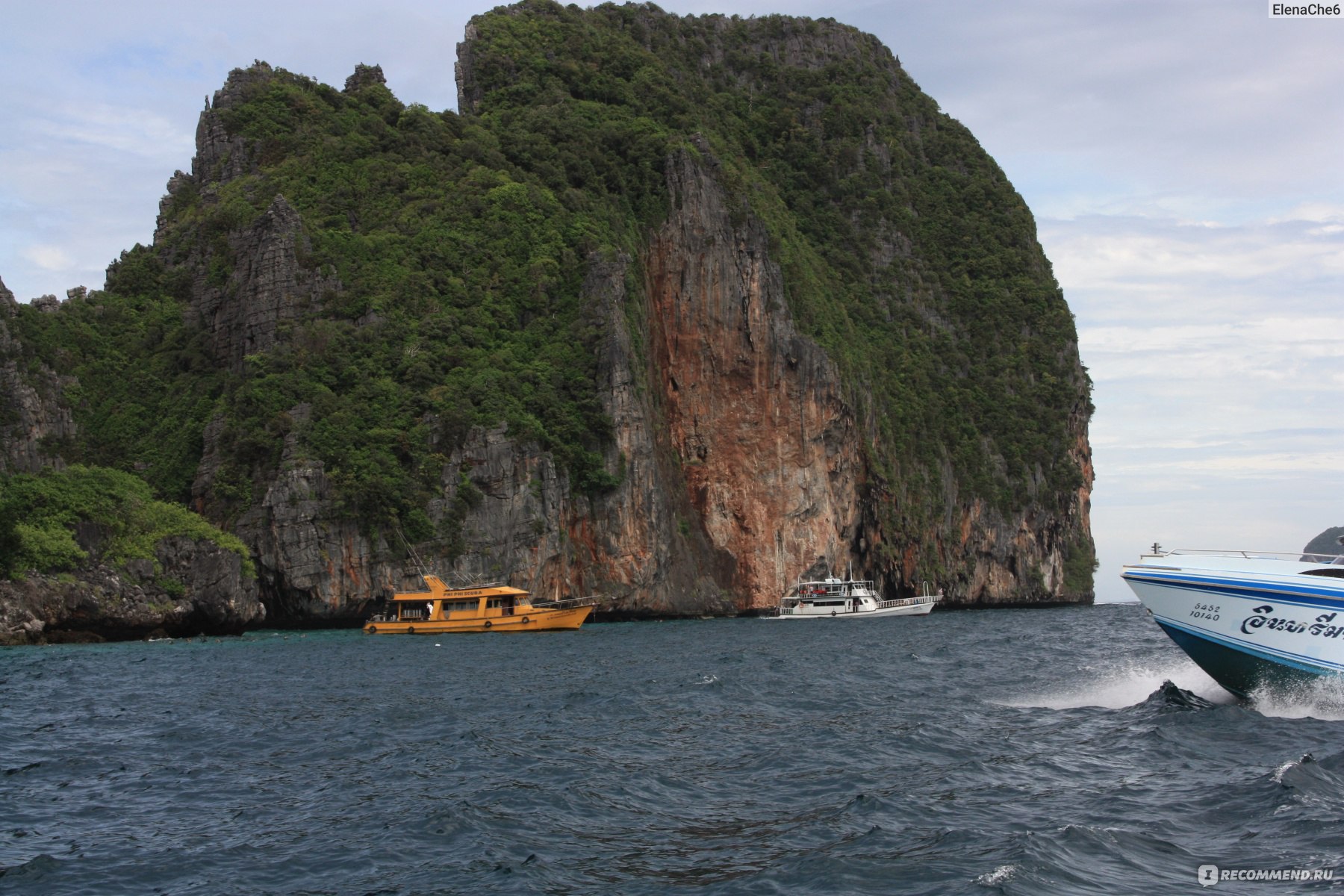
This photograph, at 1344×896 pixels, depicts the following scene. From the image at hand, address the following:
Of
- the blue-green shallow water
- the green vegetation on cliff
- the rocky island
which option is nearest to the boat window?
the blue-green shallow water

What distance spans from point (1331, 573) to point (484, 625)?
44.6m

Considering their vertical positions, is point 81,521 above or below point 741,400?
below

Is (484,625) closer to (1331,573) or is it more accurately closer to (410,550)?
(410,550)

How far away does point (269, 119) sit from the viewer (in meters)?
92.2

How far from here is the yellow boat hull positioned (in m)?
59.8

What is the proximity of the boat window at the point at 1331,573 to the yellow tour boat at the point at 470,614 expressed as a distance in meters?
42.9

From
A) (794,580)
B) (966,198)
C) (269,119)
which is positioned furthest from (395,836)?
(966,198)

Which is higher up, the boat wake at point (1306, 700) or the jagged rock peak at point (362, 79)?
the jagged rock peak at point (362, 79)

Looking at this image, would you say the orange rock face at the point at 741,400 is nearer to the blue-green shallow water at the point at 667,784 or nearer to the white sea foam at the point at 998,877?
the blue-green shallow water at the point at 667,784

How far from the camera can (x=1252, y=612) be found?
72.6ft

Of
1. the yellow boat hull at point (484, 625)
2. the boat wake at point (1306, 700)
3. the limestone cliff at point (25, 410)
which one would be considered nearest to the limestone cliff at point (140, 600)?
the yellow boat hull at point (484, 625)

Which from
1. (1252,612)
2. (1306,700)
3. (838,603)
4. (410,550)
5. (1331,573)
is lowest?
(838,603)

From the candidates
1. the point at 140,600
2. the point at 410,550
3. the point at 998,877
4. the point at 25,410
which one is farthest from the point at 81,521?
the point at 998,877

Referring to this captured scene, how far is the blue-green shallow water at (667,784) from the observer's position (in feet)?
46.0
